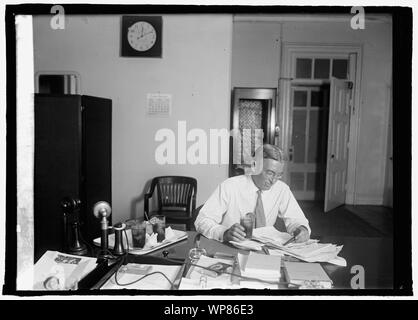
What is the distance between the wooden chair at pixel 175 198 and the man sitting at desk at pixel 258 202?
146 mm

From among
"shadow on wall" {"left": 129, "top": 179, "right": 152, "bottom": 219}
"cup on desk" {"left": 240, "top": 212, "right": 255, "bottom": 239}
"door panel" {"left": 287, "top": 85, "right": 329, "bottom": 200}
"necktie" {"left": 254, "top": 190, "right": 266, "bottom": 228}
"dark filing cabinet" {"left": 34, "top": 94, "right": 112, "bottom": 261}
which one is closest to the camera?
"cup on desk" {"left": 240, "top": 212, "right": 255, "bottom": 239}

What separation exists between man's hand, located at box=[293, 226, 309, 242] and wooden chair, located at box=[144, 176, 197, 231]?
556 millimetres

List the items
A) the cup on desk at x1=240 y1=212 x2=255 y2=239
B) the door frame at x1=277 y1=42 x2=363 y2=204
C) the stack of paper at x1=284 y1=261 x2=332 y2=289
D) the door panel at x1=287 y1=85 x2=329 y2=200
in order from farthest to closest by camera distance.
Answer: the door panel at x1=287 y1=85 x2=329 y2=200, the door frame at x1=277 y1=42 x2=363 y2=204, the cup on desk at x1=240 y1=212 x2=255 y2=239, the stack of paper at x1=284 y1=261 x2=332 y2=289

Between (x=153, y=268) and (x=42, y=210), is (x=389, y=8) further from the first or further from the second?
(x=42, y=210)

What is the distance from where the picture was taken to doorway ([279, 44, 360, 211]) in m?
3.35

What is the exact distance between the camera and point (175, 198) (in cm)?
219

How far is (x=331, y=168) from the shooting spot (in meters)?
3.45

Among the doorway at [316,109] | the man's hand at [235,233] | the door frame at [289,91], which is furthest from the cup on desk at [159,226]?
the doorway at [316,109]

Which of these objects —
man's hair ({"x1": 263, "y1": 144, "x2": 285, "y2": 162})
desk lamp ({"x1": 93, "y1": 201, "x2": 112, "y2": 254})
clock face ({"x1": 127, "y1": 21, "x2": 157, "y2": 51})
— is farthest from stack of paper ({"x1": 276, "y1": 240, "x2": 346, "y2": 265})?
clock face ({"x1": 127, "y1": 21, "x2": 157, "y2": 51})

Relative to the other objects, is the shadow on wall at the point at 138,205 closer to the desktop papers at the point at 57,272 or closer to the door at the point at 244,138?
the door at the point at 244,138

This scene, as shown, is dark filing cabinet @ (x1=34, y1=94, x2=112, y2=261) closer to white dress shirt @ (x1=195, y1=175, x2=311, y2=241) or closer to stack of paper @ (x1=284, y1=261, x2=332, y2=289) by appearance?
white dress shirt @ (x1=195, y1=175, x2=311, y2=241)

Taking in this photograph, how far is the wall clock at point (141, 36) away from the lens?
153cm

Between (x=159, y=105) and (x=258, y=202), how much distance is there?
0.79 metres

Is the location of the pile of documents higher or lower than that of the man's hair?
lower
